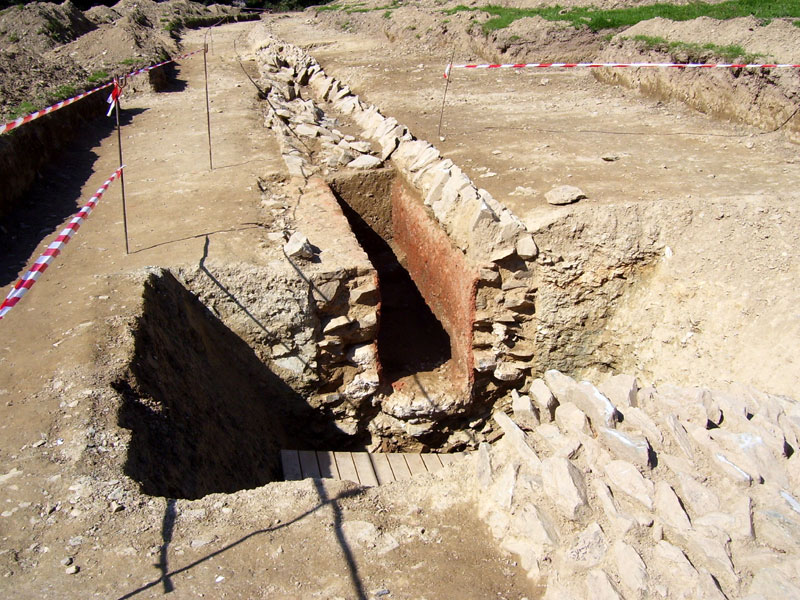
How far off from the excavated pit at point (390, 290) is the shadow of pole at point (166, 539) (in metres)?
3.43

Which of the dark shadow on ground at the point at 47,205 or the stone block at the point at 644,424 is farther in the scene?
the dark shadow on ground at the point at 47,205

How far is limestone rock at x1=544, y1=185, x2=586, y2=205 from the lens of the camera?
5410 mm

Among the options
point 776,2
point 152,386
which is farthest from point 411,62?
point 152,386

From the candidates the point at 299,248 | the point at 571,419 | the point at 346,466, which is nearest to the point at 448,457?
the point at 346,466

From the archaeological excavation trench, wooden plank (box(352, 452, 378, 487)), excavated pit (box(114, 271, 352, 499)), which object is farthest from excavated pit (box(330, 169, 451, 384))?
excavated pit (box(114, 271, 352, 499))

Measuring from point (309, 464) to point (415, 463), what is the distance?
41.7 inches

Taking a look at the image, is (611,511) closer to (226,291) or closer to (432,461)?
(432,461)

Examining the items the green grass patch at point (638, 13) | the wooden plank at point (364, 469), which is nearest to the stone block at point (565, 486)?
the wooden plank at point (364, 469)

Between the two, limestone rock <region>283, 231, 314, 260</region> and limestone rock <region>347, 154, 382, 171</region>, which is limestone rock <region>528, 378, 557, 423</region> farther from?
limestone rock <region>347, 154, 382, 171</region>

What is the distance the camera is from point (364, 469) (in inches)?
209

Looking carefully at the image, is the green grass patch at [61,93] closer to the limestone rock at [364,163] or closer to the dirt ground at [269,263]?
the dirt ground at [269,263]

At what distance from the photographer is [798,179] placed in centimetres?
554

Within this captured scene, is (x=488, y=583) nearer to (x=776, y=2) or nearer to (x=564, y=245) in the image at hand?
(x=564, y=245)

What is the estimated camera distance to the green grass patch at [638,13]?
8.81 meters
